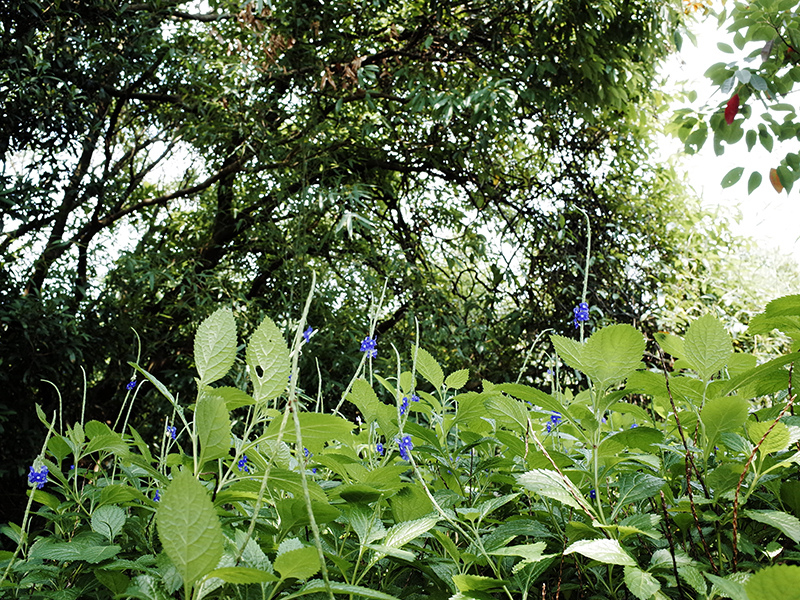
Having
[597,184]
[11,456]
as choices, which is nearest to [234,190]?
[11,456]

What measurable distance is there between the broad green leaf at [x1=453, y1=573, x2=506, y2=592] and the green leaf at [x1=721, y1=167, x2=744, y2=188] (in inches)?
66.5

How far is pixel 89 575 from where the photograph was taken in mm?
637

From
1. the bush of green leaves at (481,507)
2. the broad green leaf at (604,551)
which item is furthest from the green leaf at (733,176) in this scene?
the broad green leaf at (604,551)

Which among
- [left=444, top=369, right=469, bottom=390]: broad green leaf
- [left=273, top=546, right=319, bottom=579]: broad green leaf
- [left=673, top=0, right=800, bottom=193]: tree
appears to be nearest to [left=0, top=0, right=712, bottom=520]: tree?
[left=673, top=0, right=800, bottom=193]: tree

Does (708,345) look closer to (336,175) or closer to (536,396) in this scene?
(536,396)

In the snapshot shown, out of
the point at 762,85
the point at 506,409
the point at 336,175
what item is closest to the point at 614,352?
the point at 506,409

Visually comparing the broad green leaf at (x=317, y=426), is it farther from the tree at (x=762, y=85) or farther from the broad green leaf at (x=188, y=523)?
the tree at (x=762, y=85)

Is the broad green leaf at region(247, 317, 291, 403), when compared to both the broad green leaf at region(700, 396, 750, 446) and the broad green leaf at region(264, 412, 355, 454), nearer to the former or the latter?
the broad green leaf at region(264, 412, 355, 454)

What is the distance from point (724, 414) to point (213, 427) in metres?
0.43

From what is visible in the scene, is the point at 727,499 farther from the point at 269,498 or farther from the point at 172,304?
the point at 172,304

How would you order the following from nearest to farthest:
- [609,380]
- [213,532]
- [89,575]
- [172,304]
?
[213,532] < [609,380] < [89,575] < [172,304]

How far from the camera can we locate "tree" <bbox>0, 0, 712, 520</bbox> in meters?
3.87

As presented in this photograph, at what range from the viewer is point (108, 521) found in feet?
2.11

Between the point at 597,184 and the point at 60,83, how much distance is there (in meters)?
3.88
